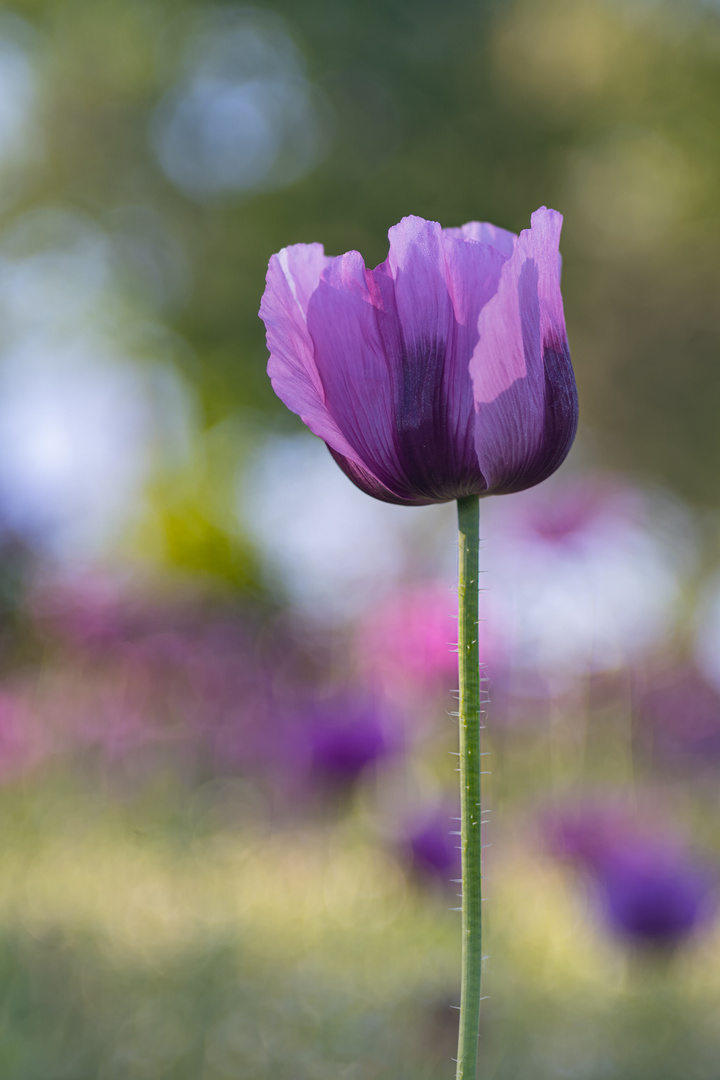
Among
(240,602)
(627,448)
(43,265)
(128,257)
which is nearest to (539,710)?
(240,602)

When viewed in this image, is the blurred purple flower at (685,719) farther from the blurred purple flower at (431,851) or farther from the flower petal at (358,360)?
the flower petal at (358,360)

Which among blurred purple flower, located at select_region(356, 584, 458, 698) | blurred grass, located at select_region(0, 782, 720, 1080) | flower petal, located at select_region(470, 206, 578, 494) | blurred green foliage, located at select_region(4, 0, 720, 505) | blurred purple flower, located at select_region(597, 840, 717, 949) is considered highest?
blurred green foliage, located at select_region(4, 0, 720, 505)

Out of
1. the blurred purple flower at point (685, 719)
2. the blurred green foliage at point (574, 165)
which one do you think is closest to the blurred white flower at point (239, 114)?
the blurred green foliage at point (574, 165)

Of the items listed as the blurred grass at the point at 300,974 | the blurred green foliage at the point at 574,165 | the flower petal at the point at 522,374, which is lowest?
the blurred grass at the point at 300,974

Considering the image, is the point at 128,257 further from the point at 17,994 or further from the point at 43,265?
the point at 17,994

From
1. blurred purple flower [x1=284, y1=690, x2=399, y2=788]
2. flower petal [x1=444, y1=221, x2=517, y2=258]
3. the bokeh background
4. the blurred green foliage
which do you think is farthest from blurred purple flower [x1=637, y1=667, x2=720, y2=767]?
the blurred green foliage

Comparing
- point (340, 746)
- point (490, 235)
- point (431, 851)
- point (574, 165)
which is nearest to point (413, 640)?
point (340, 746)

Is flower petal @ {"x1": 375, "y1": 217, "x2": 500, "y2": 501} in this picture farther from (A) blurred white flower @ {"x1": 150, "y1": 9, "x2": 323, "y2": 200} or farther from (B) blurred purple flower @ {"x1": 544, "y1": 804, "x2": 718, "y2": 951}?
(A) blurred white flower @ {"x1": 150, "y1": 9, "x2": 323, "y2": 200}

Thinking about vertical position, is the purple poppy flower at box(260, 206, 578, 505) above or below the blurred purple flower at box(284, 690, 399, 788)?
above
